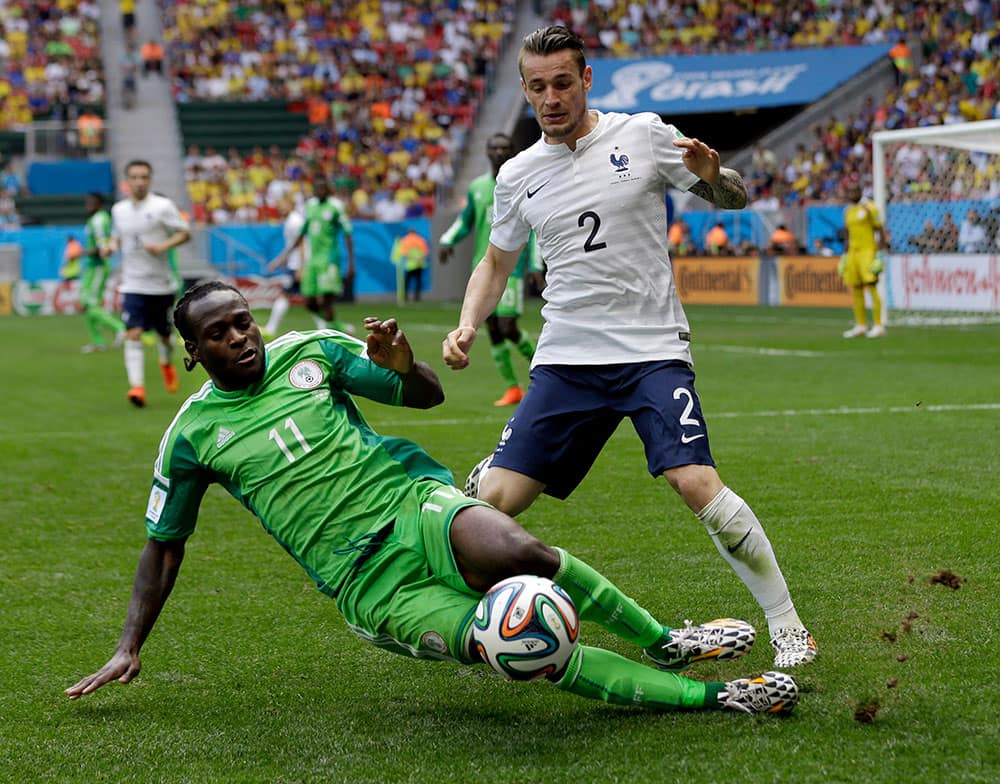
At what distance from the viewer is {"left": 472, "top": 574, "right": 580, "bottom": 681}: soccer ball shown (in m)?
3.77

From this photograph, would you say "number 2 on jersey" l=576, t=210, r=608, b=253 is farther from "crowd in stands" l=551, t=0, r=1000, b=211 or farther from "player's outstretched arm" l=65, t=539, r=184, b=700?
"crowd in stands" l=551, t=0, r=1000, b=211

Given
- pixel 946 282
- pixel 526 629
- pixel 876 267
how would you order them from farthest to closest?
pixel 946 282
pixel 876 267
pixel 526 629

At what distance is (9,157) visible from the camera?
37250mm

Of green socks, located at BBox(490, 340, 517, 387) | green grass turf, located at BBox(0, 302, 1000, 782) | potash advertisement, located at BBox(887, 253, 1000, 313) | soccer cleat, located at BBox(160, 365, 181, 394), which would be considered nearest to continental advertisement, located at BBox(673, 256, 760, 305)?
potash advertisement, located at BBox(887, 253, 1000, 313)

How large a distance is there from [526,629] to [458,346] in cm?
128

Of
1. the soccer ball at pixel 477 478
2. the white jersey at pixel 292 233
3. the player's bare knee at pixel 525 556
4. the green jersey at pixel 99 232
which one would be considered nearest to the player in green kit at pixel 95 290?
the green jersey at pixel 99 232

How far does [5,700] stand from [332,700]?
1096mm

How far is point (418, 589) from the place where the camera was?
4152mm

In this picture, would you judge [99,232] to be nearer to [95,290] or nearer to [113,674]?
[95,290]

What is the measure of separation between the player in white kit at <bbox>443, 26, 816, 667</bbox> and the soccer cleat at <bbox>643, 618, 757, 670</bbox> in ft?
0.50

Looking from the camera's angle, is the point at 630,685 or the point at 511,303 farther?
the point at 511,303

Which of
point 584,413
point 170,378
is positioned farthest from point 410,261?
point 584,413

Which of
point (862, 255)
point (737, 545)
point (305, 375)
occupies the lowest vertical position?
point (862, 255)

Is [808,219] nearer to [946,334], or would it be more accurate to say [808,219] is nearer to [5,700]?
[946,334]
